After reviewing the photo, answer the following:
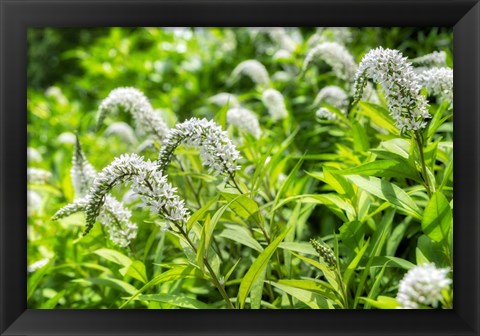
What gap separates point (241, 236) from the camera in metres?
1.77

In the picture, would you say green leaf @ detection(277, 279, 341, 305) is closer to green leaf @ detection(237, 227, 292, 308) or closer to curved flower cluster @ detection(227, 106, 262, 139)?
green leaf @ detection(237, 227, 292, 308)

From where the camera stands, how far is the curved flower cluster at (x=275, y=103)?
2.54 meters

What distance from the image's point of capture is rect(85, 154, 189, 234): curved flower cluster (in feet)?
4.58

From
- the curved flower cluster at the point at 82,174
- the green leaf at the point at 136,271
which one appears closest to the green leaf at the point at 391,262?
the green leaf at the point at 136,271

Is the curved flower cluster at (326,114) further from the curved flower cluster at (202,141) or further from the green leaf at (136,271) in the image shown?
the green leaf at (136,271)

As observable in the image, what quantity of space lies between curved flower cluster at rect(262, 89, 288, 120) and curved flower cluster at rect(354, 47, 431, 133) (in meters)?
1.02

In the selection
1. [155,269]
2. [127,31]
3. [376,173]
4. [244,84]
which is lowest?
[155,269]

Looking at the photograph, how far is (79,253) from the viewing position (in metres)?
2.21

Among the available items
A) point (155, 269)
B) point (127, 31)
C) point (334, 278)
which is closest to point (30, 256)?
point (155, 269)

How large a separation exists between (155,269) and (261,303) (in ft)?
1.65

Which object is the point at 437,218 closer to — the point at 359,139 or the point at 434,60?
the point at 359,139

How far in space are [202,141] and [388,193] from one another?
0.53 meters
